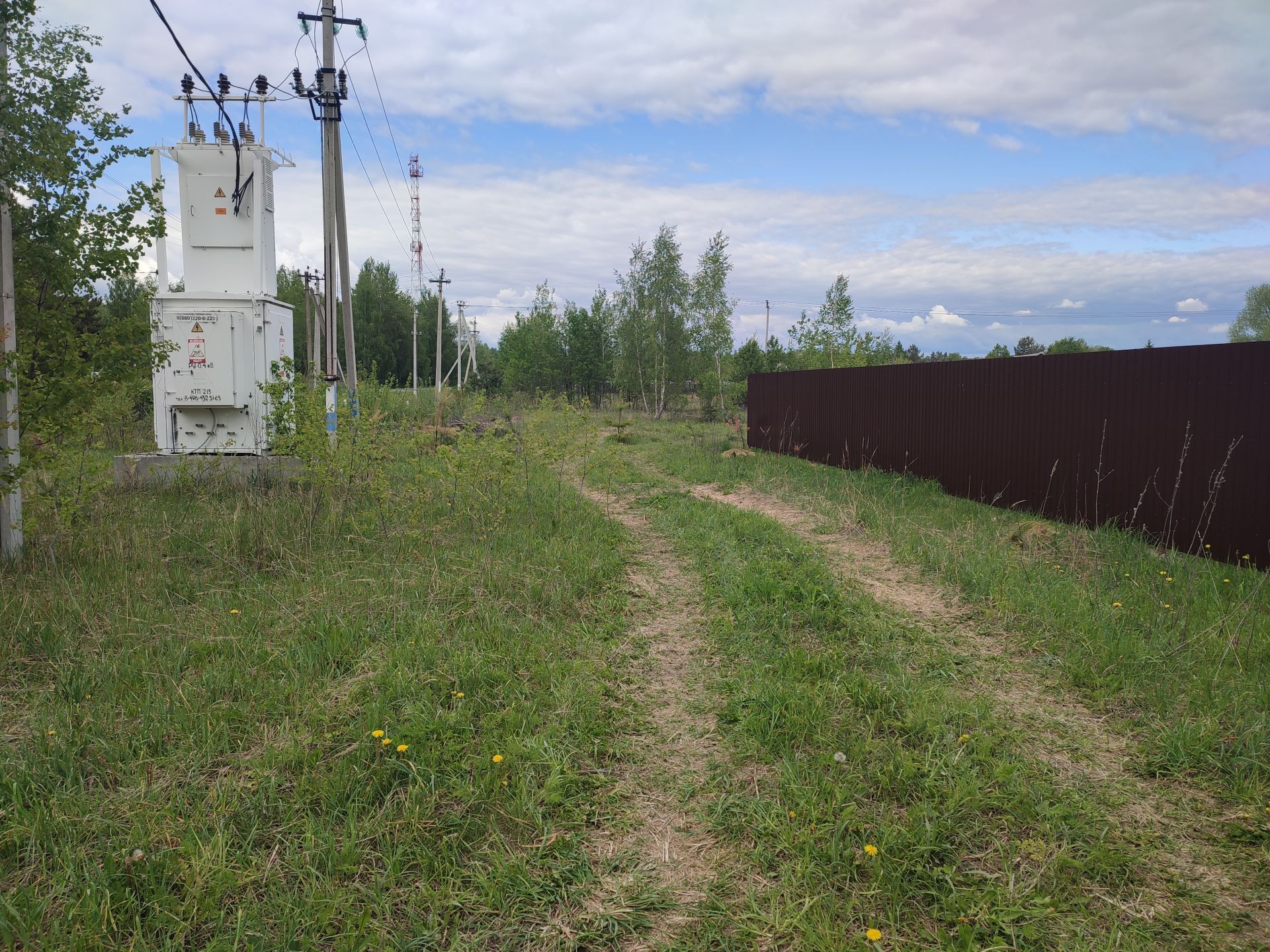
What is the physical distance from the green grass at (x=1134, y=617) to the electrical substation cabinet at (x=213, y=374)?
277 inches

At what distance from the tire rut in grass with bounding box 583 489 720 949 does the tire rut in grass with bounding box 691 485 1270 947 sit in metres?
1.38

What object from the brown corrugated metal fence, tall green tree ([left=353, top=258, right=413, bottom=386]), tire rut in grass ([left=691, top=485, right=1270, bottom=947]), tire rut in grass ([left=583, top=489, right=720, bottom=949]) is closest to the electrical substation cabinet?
tire rut in grass ([left=583, top=489, right=720, bottom=949])

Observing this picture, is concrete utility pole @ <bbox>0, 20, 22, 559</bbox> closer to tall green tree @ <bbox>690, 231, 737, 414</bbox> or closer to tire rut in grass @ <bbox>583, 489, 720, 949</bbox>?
tire rut in grass @ <bbox>583, 489, 720, 949</bbox>

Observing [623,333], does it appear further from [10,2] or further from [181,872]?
[181,872]

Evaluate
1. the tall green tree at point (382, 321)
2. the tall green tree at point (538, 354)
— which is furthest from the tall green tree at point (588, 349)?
the tall green tree at point (382, 321)

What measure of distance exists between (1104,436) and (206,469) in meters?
9.73

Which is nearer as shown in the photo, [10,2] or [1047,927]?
[1047,927]

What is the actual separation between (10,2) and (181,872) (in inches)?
226

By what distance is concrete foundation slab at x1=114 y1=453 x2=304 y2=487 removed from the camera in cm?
830

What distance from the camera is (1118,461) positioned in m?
A: 7.20

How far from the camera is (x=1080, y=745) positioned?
322 cm

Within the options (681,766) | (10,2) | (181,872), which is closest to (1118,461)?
(681,766)

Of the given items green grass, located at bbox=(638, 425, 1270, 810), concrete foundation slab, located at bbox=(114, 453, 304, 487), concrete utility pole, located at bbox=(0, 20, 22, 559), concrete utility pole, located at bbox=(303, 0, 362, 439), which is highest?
concrete utility pole, located at bbox=(303, 0, 362, 439)

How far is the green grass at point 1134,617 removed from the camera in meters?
3.15
